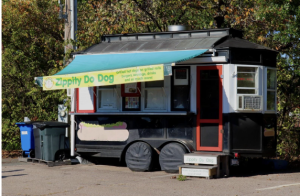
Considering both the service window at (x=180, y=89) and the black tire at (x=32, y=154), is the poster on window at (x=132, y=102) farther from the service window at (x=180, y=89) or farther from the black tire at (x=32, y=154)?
the black tire at (x=32, y=154)

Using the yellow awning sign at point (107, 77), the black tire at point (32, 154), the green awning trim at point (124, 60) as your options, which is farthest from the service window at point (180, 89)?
the black tire at point (32, 154)

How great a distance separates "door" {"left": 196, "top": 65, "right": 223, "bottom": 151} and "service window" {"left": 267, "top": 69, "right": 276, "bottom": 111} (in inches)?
55.6

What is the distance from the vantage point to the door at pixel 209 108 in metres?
12.2

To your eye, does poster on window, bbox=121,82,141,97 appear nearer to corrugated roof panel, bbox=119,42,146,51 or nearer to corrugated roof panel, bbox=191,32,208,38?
corrugated roof panel, bbox=119,42,146,51

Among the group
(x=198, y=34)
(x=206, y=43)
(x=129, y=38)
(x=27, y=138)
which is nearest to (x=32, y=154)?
(x=27, y=138)

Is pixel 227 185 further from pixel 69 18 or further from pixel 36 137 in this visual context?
pixel 69 18

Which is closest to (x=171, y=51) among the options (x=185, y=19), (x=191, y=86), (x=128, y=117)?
(x=191, y=86)

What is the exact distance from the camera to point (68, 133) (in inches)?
622

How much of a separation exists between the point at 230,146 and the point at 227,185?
5.72 ft

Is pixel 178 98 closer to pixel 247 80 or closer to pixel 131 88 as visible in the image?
pixel 131 88

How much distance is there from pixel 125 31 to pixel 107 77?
452 centimetres

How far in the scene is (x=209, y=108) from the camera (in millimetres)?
12398

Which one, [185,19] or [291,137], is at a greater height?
[185,19]

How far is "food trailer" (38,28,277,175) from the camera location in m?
12.1
